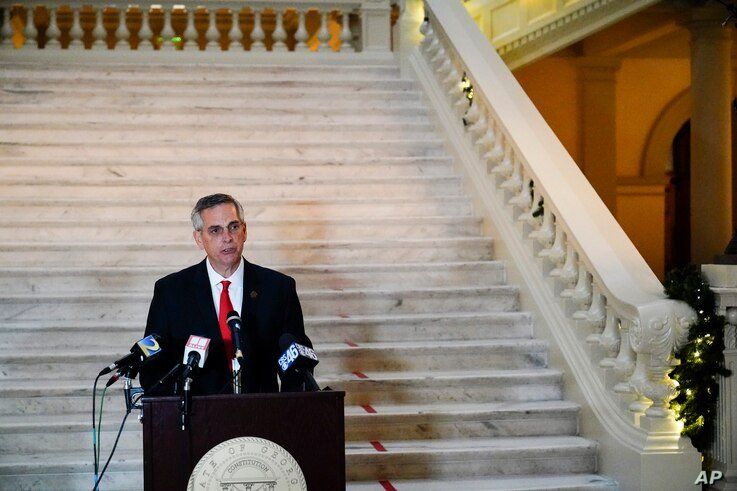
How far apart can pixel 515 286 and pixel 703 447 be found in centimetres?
202

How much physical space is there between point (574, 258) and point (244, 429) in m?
3.05

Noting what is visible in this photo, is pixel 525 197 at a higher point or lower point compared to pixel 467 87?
lower

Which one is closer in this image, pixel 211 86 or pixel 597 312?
pixel 597 312

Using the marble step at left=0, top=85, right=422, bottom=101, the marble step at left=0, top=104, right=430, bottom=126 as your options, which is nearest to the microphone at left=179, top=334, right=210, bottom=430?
the marble step at left=0, top=104, right=430, bottom=126

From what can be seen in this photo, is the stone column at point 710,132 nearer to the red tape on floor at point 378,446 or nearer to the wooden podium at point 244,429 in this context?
the red tape on floor at point 378,446

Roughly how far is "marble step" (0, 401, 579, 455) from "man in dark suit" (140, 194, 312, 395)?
1.51 meters

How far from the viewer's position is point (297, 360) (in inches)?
147

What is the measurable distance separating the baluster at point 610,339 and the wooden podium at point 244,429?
2340mm

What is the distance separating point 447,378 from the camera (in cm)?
618

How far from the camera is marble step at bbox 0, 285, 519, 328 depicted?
264 inches

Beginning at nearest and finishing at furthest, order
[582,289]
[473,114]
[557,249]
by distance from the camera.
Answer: [582,289], [557,249], [473,114]

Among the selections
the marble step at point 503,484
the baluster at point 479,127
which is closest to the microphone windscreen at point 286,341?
the marble step at point 503,484

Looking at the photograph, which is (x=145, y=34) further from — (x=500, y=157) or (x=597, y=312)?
(x=597, y=312)

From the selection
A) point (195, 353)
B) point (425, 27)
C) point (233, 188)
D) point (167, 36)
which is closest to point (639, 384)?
point (195, 353)
